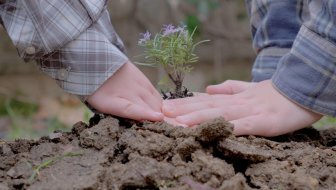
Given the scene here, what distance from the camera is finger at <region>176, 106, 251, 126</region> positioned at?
1728 mm

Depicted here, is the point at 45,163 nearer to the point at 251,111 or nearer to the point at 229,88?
the point at 251,111

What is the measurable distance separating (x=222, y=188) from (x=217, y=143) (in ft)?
0.84

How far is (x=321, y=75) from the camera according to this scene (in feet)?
6.04

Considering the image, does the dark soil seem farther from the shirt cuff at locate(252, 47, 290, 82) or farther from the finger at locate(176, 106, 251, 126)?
the shirt cuff at locate(252, 47, 290, 82)

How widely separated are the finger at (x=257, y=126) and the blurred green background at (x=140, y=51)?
2784 millimetres

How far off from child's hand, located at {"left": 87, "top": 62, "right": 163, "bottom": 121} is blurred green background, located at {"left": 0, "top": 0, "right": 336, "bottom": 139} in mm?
2637

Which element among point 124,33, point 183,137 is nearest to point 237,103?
point 183,137

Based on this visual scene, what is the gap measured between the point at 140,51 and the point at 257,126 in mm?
3308

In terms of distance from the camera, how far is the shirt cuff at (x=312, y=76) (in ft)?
5.98

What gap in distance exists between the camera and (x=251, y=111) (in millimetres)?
1854

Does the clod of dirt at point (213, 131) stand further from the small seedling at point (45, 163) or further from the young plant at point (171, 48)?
the young plant at point (171, 48)

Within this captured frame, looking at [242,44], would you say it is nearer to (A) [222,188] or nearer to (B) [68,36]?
(B) [68,36]

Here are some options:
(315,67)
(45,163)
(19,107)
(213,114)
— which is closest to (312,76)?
(315,67)

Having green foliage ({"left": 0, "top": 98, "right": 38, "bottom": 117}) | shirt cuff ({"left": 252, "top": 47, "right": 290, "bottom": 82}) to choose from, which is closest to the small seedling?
shirt cuff ({"left": 252, "top": 47, "right": 290, "bottom": 82})
